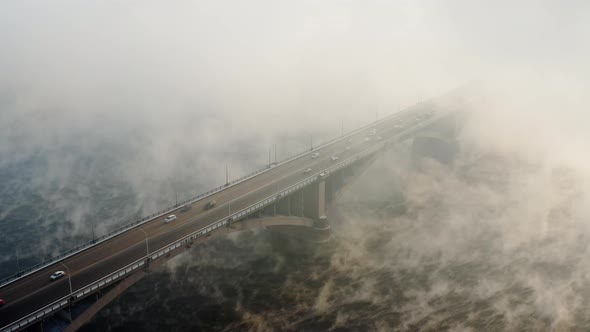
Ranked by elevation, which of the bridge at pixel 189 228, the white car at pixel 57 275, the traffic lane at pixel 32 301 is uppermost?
the white car at pixel 57 275

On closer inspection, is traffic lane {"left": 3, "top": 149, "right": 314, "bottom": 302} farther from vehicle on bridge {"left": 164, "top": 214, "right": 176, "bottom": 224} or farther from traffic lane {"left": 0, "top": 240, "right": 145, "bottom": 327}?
traffic lane {"left": 0, "top": 240, "right": 145, "bottom": 327}

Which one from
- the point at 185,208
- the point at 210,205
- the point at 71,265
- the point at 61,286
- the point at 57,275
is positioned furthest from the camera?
the point at 210,205

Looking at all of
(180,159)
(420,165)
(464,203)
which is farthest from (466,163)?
(180,159)

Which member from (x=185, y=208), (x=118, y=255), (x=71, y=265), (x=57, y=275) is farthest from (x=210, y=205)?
(x=57, y=275)

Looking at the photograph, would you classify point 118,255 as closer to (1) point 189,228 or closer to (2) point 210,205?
(1) point 189,228

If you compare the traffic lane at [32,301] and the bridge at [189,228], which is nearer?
the traffic lane at [32,301]

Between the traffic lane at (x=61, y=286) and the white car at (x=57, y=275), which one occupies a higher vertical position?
the white car at (x=57, y=275)

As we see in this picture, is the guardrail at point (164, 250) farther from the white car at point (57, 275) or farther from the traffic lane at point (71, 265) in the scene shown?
the traffic lane at point (71, 265)

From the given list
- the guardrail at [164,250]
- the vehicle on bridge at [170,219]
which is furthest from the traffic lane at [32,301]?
the vehicle on bridge at [170,219]
